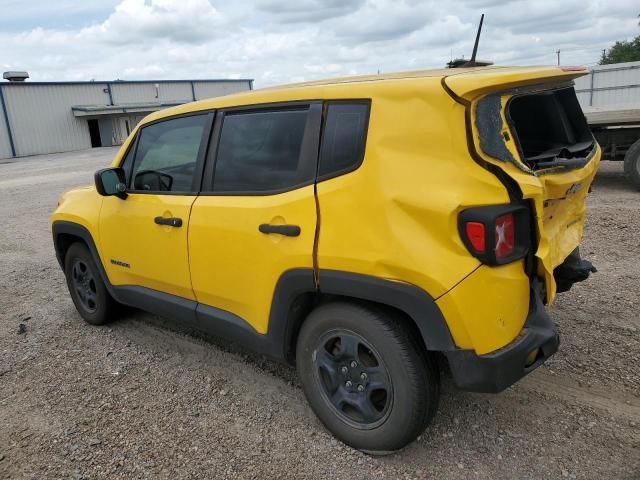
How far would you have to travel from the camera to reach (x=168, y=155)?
354 centimetres

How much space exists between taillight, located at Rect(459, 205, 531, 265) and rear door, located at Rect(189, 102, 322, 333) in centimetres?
75

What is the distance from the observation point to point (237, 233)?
9.42 feet

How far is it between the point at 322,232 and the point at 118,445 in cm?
168

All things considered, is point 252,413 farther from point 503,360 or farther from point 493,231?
point 493,231

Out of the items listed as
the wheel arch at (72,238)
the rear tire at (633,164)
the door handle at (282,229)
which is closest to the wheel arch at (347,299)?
the door handle at (282,229)

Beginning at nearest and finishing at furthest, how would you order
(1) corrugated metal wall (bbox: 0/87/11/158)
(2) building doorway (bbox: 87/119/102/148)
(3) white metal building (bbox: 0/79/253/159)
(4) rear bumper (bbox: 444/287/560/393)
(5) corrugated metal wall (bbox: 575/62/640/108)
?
(4) rear bumper (bbox: 444/287/560/393), (5) corrugated metal wall (bbox: 575/62/640/108), (1) corrugated metal wall (bbox: 0/87/11/158), (3) white metal building (bbox: 0/79/253/159), (2) building doorway (bbox: 87/119/102/148)

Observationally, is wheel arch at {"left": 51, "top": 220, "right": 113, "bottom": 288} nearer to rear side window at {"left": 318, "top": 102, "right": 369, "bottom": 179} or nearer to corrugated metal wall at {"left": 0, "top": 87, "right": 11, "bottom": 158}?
rear side window at {"left": 318, "top": 102, "right": 369, "bottom": 179}

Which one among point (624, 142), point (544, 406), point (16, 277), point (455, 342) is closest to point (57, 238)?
point (16, 277)

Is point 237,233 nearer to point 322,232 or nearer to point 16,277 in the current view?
point 322,232

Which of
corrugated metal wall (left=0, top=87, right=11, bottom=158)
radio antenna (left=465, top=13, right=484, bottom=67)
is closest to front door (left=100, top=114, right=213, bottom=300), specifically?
radio antenna (left=465, top=13, right=484, bottom=67)

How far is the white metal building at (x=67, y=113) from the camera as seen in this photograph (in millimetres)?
31703

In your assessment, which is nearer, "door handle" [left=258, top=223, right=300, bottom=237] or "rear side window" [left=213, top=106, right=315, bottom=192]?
"door handle" [left=258, top=223, right=300, bottom=237]

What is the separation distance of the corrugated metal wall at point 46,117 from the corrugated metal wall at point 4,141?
42 cm

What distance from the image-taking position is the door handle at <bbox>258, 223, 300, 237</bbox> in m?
2.59
